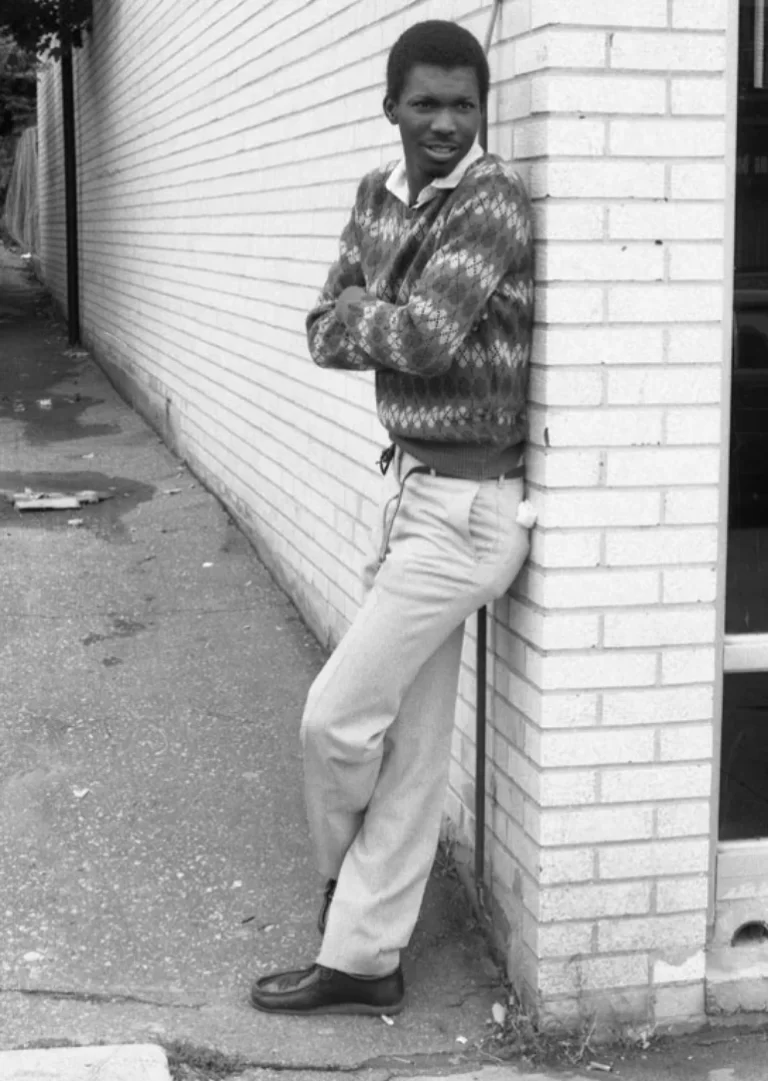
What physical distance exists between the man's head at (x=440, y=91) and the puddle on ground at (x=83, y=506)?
209 inches

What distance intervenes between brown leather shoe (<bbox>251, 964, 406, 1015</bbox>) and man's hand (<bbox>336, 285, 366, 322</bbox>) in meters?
1.50

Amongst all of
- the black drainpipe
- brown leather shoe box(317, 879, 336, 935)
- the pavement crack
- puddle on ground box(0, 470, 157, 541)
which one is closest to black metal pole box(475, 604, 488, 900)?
the black drainpipe

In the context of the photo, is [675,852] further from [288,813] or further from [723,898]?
[288,813]

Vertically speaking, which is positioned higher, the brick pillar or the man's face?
the man's face

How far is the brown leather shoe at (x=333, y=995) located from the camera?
373 cm

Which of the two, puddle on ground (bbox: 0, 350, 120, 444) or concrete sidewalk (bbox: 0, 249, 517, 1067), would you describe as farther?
puddle on ground (bbox: 0, 350, 120, 444)

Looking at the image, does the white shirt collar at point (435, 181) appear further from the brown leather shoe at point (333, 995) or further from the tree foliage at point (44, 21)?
the tree foliage at point (44, 21)

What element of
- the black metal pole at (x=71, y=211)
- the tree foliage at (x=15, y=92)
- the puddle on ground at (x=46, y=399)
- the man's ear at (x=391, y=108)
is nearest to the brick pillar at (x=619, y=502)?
the man's ear at (x=391, y=108)

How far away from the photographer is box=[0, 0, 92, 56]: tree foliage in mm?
16156

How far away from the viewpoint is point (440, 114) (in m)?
3.35

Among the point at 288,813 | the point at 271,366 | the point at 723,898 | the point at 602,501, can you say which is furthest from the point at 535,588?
the point at 271,366

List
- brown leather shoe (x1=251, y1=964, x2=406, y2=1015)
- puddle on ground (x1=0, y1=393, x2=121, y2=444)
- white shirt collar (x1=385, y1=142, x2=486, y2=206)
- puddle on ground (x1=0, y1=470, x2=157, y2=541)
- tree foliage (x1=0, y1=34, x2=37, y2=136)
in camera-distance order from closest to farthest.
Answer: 1. white shirt collar (x1=385, y1=142, x2=486, y2=206)
2. brown leather shoe (x1=251, y1=964, x2=406, y2=1015)
3. puddle on ground (x1=0, y1=470, x2=157, y2=541)
4. puddle on ground (x1=0, y1=393, x2=121, y2=444)
5. tree foliage (x1=0, y1=34, x2=37, y2=136)

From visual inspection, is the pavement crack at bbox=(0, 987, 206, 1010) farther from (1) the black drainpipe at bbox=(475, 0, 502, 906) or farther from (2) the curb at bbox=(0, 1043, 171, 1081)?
(1) the black drainpipe at bbox=(475, 0, 502, 906)

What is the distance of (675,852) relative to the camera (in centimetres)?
362
